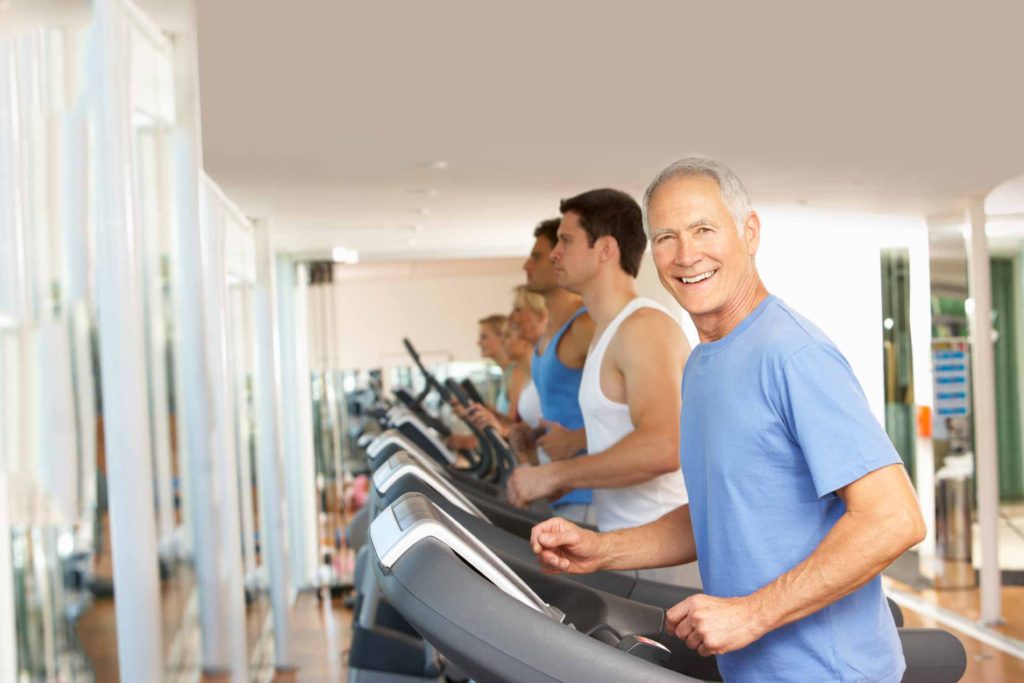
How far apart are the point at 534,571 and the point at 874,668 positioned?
2.16ft

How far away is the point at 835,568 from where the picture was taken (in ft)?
4.22

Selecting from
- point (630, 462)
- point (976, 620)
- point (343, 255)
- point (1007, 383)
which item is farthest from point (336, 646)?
point (630, 462)

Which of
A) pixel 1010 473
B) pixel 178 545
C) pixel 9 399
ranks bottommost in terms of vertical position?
pixel 1010 473

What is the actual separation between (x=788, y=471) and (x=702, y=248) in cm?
28

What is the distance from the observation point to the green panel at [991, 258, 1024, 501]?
6.48 meters

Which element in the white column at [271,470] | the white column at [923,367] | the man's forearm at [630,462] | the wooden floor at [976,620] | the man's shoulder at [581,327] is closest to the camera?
the man's forearm at [630,462]

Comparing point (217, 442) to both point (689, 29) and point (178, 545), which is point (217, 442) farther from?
point (689, 29)

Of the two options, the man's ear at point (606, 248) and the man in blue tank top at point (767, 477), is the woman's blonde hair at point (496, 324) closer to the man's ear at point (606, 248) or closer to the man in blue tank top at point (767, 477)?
the man's ear at point (606, 248)

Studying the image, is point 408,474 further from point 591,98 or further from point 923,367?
point 923,367

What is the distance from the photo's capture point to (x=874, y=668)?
4.50 ft

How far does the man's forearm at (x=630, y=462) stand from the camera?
216 cm

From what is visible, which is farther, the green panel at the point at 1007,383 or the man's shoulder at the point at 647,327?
the green panel at the point at 1007,383

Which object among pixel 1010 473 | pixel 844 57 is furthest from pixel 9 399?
pixel 1010 473

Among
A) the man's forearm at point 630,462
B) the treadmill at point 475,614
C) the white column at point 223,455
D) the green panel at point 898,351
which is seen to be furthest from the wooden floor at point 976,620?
the treadmill at point 475,614
